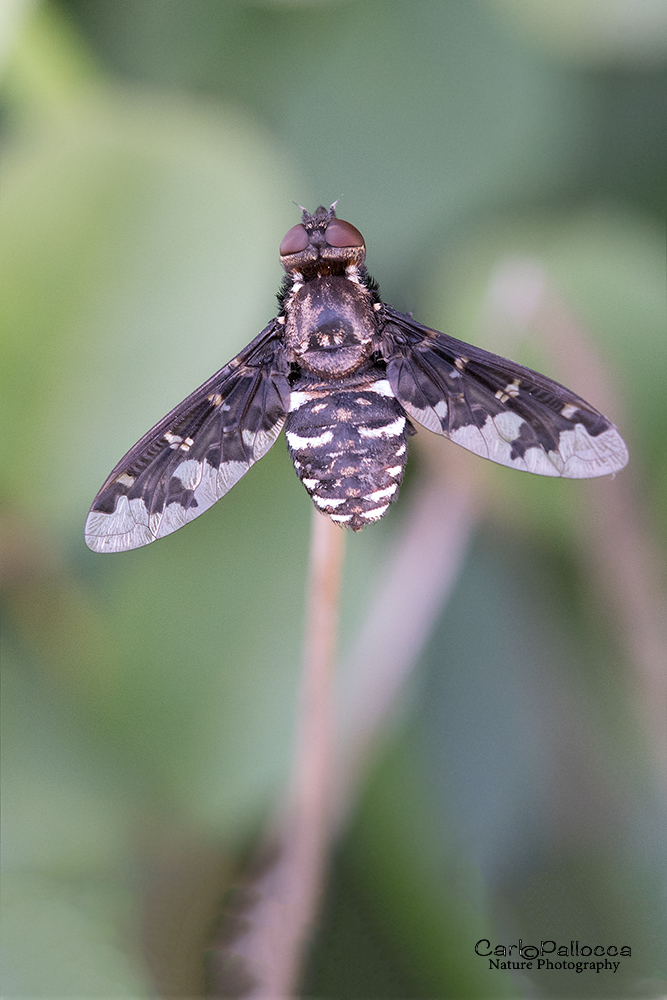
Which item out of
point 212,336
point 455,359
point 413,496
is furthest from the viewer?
point 413,496

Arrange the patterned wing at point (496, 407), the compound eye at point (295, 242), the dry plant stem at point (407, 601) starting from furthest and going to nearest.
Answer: the dry plant stem at point (407, 601)
the compound eye at point (295, 242)
the patterned wing at point (496, 407)

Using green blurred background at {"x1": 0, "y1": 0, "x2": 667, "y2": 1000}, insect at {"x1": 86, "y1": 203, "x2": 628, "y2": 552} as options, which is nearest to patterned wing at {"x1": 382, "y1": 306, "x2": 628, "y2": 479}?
insect at {"x1": 86, "y1": 203, "x2": 628, "y2": 552}

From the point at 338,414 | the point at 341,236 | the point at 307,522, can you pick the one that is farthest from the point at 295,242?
the point at 307,522

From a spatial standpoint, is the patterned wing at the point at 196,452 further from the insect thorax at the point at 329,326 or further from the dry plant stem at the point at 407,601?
the dry plant stem at the point at 407,601

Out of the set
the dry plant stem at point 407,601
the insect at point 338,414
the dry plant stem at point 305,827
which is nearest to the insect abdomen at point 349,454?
the insect at point 338,414

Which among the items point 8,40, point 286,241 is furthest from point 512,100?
point 8,40

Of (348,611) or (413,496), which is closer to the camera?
(348,611)

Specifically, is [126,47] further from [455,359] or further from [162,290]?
[455,359]

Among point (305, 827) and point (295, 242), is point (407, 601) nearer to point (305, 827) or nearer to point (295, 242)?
point (305, 827)
